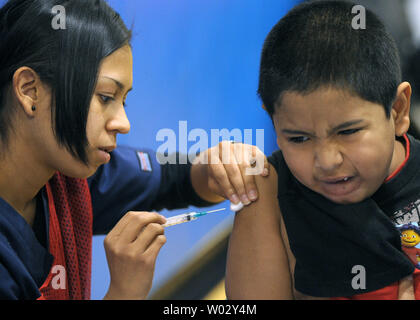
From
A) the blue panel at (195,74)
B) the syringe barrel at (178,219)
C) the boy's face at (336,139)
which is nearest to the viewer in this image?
the boy's face at (336,139)

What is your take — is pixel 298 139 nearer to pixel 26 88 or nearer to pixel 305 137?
pixel 305 137

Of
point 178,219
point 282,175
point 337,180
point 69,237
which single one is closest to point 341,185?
point 337,180

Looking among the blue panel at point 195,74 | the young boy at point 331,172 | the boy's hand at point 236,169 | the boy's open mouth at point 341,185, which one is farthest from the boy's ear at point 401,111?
the blue panel at point 195,74

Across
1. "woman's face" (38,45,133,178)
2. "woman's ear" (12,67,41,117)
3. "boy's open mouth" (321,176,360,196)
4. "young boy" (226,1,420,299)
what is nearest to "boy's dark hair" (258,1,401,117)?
"young boy" (226,1,420,299)

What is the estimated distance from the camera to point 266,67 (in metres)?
0.74

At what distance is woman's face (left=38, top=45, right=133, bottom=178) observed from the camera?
0.71m

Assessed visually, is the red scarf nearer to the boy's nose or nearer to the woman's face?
the woman's face

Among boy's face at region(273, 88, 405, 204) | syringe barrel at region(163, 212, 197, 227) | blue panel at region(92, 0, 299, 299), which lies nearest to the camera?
boy's face at region(273, 88, 405, 204)

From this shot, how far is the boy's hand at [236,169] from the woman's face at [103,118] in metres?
0.20

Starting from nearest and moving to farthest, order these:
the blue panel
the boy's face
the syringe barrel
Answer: the boy's face → the syringe barrel → the blue panel

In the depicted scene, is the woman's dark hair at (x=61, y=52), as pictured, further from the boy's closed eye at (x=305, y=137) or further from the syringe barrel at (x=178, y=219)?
the boy's closed eye at (x=305, y=137)

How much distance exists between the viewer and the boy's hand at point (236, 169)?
823mm

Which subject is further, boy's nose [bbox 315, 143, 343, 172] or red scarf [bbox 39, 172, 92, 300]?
red scarf [bbox 39, 172, 92, 300]
